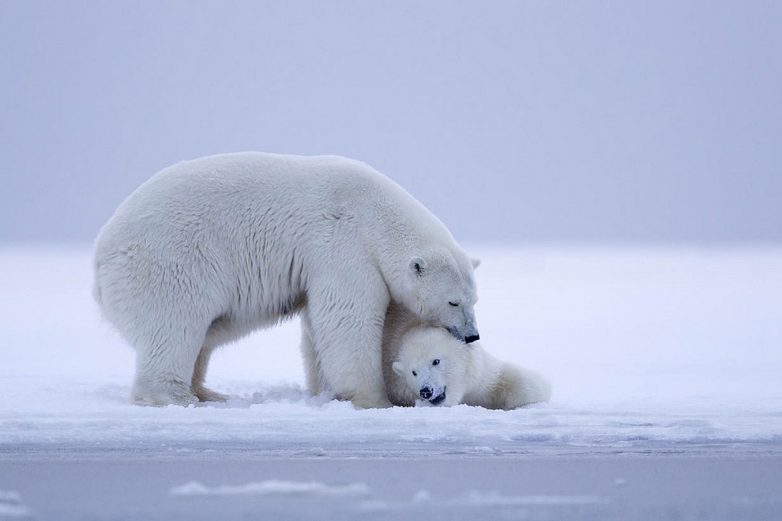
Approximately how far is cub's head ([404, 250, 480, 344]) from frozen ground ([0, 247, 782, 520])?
0.62 meters

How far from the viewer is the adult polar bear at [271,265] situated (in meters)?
6.46

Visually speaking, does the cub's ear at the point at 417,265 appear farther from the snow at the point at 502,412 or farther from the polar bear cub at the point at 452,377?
the snow at the point at 502,412

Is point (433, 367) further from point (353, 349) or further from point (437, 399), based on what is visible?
point (353, 349)

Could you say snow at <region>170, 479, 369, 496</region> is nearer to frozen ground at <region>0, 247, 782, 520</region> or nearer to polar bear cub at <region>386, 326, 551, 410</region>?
frozen ground at <region>0, 247, 782, 520</region>

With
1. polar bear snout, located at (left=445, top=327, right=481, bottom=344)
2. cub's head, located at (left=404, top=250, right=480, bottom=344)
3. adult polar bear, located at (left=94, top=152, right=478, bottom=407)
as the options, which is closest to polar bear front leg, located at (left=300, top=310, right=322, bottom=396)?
adult polar bear, located at (left=94, top=152, right=478, bottom=407)

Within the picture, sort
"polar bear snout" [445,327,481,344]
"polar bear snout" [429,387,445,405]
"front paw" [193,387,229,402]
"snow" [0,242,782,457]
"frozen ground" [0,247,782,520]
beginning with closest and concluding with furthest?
"frozen ground" [0,247,782,520]
"snow" [0,242,782,457]
"polar bear snout" [429,387,445,405]
"polar bear snout" [445,327,481,344]
"front paw" [193,387,229,402]

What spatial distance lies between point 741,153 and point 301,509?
138100mm

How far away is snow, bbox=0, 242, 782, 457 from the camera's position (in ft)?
16.7

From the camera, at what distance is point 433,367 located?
644 centimetres

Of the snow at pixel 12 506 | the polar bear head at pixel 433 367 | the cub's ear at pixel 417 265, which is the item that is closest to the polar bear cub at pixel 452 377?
the polar bear head at pixel 433 367

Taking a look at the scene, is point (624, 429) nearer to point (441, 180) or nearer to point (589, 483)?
point (589, 483)

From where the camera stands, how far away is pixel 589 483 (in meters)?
4.25

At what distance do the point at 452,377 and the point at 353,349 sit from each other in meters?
0.50

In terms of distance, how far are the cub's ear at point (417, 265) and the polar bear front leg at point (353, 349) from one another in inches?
10.1
